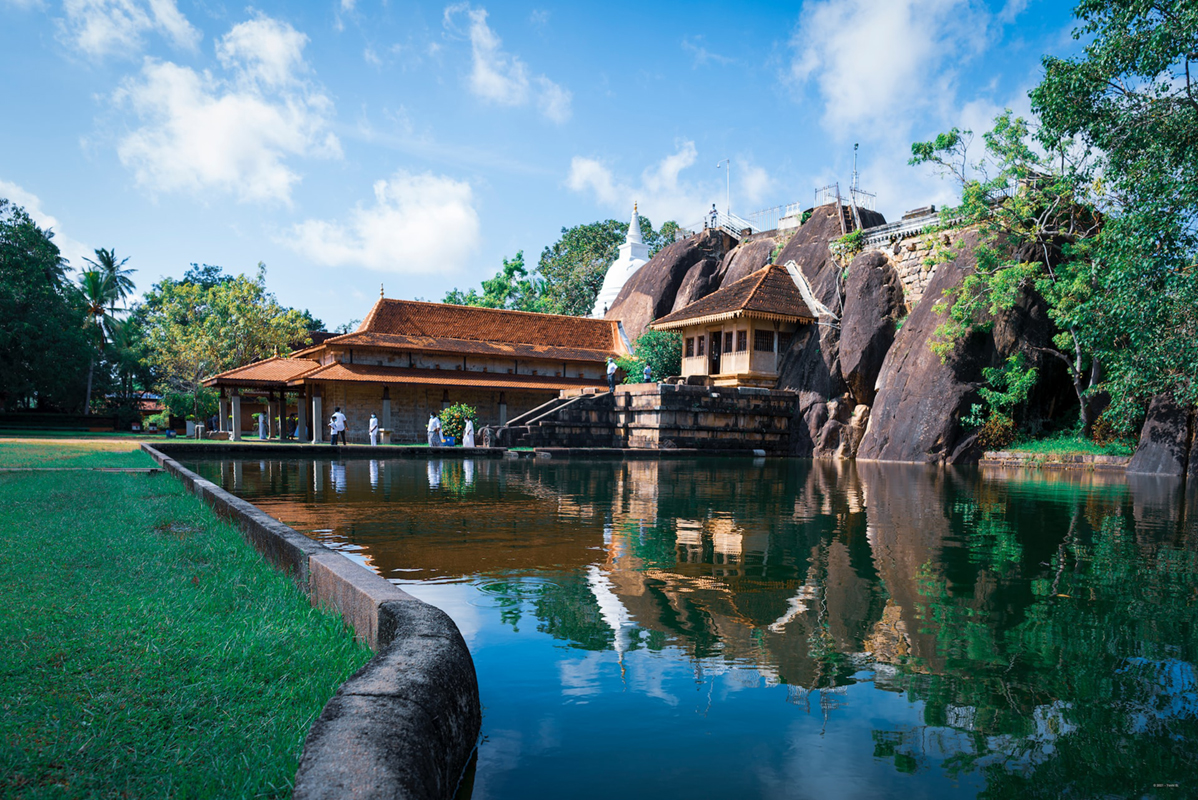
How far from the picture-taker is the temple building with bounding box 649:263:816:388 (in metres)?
30.9

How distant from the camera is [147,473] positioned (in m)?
12.1

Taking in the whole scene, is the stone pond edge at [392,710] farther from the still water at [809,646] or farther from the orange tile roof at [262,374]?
the orange tile roof at [262,374]

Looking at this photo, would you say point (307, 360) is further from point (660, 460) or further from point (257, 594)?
point (257, 594)

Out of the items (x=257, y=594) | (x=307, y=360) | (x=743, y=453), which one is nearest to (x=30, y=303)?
(x=307, y=360)

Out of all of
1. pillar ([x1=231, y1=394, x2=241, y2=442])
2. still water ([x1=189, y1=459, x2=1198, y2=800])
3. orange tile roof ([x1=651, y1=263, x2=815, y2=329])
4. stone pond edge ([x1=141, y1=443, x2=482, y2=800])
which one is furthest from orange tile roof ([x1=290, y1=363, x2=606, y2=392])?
stone pond edge ([x1=141, y1=443, x2=482, y2=800])

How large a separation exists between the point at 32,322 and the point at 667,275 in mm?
29660

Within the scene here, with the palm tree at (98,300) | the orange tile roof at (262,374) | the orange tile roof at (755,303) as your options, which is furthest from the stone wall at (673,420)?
the palm tree at (98,300)

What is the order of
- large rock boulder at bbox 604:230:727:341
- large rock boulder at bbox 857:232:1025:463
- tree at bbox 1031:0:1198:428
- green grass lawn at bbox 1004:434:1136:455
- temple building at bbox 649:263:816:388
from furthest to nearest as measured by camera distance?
1. large rock boulder at bbox 604:230:727:341
2. temple building at bbox 649:263:816:388
3. large rock boulder at bbox 857:232:1025:463
4. green grass lawn at bbox 1004:434:1136:455
5. tree at bbox 1031:0:1198:428

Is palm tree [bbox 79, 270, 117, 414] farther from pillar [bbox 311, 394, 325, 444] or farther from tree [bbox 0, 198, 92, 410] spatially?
pillar [bbox 311, 394, 325, 444]

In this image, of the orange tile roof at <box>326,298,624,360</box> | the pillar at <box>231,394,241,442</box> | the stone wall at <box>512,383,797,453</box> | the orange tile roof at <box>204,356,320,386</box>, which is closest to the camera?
the stone wall at <box>512,383,797,453</box>

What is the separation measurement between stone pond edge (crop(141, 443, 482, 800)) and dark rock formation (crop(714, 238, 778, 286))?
36172mm

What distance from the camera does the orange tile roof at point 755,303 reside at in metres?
30.5

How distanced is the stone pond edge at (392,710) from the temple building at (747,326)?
2746 cm

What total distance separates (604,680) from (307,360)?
108 feet
